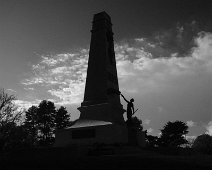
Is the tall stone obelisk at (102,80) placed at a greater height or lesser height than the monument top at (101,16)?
lesser

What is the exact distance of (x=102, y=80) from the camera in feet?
76.6

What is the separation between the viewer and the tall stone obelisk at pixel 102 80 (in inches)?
890

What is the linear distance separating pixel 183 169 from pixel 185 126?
3435 cm

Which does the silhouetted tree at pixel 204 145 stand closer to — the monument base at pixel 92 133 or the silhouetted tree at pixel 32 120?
the monument base at pixel 92 133

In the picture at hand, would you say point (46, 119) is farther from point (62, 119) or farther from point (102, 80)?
point (102, 80)

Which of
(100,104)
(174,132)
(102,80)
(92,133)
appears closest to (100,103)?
(100,104)

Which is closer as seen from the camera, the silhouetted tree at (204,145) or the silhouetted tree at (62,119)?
the silhouetted tree at (204,145)

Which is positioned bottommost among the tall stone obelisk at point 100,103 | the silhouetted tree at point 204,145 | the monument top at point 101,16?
the silhouetted tree at point 204,145

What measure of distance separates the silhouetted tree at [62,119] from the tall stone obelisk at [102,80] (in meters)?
26.3

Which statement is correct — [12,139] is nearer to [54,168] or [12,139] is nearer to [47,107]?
[47,107]

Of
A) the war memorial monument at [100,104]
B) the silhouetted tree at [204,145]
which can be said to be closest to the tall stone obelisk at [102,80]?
the war memorial monument at [100,104]

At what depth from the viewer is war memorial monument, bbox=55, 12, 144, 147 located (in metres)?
21.0

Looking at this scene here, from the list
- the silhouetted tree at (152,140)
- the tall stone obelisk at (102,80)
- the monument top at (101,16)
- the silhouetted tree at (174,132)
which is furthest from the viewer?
the silhouetted tree at (174,132)

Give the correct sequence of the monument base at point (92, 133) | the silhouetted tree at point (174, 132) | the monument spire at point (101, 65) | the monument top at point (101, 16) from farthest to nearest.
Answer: the silhouetted tree at point (174, 132) → the monument top at point (101, 16) → the monument spire at point (101, 65) → the monument base at point (92, 133)
